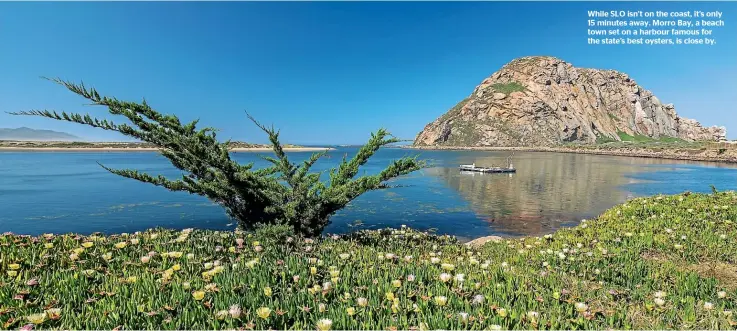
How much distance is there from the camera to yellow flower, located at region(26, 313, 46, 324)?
2.48 meters

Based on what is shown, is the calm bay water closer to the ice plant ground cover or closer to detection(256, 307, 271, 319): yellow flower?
the ice plant ground cover

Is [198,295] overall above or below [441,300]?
above

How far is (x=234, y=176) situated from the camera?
638 centimetres

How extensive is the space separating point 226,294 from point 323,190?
4753mm

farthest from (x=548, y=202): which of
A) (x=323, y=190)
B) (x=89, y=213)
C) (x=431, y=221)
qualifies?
(x=89, y=213)

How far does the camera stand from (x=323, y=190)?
7793mm

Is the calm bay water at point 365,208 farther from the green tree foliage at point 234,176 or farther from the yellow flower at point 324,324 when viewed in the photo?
the yellow flower at point 324,324

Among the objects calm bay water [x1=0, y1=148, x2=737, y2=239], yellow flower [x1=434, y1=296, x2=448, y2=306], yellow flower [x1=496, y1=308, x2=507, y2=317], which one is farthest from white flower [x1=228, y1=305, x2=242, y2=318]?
calm bay water [x1=0, y1=148, x2=737, y2=239]

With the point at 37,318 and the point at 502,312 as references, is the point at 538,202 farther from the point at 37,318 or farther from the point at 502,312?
the point at 37,318

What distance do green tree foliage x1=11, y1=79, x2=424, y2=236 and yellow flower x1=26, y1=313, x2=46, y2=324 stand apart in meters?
3.75

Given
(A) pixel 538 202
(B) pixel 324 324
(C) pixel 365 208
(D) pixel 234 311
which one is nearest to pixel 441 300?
(B) pixel 324 324

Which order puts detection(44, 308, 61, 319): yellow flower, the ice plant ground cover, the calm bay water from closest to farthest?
detection(44, 308, 61, 319): yellow flower → the ice plant ground cover → the calm bay water

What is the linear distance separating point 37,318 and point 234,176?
3970 mm

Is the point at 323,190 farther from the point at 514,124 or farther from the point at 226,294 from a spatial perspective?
the point at 514,124
